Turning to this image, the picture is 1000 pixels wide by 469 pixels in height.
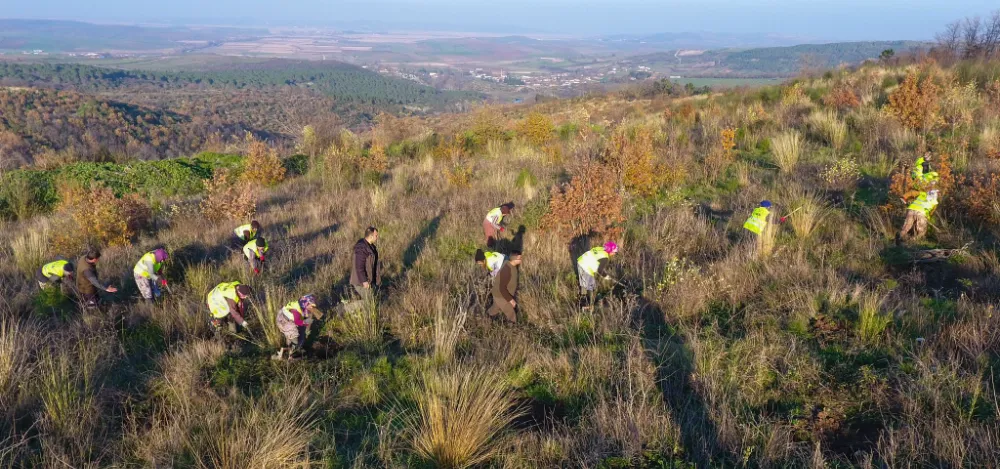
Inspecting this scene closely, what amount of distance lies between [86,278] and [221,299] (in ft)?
6.17

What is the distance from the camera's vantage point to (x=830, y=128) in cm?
1093

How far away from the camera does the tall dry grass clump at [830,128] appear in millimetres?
10625

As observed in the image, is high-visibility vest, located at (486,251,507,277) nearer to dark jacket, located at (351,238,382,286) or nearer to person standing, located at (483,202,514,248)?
dark jacket, located at (351,238,382,286)

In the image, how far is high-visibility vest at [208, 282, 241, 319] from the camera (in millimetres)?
5266

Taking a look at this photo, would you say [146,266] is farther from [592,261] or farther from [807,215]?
[807,215]

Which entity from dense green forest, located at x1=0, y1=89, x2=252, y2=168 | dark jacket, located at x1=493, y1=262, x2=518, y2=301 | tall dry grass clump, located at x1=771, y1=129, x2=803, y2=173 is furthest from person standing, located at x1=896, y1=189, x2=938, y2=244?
dense green forest, located at x1=0, y1=89, x2=252, y2=168

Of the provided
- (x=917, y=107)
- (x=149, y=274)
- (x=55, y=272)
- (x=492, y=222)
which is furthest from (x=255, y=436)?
(x=917, y=107)

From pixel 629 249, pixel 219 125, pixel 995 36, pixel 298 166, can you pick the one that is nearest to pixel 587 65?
pixel 219 125

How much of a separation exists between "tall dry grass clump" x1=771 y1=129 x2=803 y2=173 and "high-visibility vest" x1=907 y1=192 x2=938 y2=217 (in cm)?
332

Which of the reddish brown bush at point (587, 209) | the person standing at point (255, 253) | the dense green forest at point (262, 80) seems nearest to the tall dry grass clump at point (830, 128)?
the reddish brown bush at point (587, 209)

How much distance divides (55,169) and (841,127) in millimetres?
19387

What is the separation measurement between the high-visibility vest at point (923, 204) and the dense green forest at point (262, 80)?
57183mm

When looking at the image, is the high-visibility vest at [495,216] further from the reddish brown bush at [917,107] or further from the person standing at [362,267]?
the reddish brown bush at [917,107]

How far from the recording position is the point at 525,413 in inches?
145
